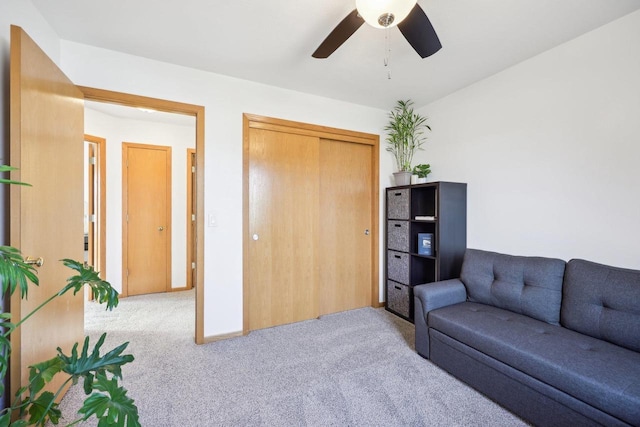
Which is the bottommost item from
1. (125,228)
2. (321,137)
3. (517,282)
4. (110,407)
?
(110,407)

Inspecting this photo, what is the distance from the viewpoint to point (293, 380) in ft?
6.26

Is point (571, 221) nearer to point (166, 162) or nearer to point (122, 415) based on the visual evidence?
point (122, 415)

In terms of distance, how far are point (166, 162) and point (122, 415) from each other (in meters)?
3.74

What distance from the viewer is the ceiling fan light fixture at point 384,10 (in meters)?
1.21

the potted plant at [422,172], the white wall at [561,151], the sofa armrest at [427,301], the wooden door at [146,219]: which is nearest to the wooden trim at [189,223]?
the wooden door at [146,219]

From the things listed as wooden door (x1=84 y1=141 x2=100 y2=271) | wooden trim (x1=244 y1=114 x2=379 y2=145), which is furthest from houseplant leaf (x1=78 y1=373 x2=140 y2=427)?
wooden door (x1=84 y1=141 x2=100 y2=271)

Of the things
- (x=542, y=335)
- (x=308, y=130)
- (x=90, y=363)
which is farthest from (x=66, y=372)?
(x=308, y=130)

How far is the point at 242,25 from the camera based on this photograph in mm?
1857

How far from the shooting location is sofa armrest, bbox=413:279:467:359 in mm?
2160

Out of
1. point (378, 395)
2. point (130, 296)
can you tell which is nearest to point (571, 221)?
point (378, 395)

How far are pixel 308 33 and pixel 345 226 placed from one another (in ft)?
6.57

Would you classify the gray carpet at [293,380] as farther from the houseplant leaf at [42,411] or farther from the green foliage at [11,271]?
the green foliage at [11,271]

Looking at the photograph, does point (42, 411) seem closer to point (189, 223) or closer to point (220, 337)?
point (220, 337)

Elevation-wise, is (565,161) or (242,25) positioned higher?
(242,25)
